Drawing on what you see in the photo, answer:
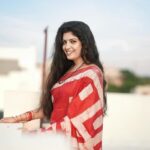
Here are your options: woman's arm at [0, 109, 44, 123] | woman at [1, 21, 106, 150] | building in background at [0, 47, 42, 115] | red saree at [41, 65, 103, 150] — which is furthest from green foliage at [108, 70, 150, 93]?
red saree at [41, 65, 103, 150]

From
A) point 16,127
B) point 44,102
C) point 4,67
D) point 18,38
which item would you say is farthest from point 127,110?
point 4,67

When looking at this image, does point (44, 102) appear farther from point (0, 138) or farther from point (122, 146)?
point (122, 146)

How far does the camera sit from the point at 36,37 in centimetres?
2952

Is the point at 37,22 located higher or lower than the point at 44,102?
lower

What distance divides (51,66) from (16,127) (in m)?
0.50

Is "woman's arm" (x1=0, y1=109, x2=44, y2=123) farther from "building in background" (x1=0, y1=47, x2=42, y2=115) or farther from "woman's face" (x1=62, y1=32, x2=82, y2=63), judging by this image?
"building in background" (x1=0, y1=47, x2=42, y2=115)

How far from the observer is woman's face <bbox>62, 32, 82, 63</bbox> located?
1900 millimetres

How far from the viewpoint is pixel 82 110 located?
1.81 metres

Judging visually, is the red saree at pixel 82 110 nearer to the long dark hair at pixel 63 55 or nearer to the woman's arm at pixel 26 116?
the long dark hair at pixel 63 55

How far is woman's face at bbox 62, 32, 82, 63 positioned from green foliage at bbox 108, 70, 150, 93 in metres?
39.0

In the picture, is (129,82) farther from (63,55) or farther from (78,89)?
(78,89)

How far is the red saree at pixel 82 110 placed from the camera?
1813mm

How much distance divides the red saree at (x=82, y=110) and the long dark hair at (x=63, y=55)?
2.6 inches

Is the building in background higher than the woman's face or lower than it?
lower
